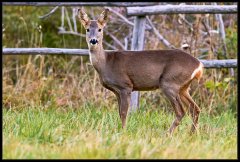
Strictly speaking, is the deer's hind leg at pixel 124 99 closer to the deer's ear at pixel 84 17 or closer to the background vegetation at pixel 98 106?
the background vegetation at pixel 98 106

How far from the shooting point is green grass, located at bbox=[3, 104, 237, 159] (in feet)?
17.1

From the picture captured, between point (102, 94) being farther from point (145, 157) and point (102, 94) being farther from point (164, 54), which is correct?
point (145, 157)

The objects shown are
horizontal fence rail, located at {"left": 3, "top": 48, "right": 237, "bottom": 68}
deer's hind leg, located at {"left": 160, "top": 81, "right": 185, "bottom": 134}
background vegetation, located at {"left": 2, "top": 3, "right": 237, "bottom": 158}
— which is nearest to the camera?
background vegetation, located at {"left": 2, "top": 3, "right": 237, "bottom": 158}

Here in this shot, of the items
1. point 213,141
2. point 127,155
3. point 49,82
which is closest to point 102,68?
point 213,141

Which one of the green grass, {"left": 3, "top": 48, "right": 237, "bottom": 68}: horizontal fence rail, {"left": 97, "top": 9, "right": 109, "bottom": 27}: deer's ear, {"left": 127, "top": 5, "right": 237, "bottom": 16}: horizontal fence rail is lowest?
the green grass

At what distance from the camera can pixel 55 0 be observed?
30.5 feet

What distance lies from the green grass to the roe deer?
9.2 inches

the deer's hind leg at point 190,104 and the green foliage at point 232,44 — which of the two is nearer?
the deer's hind leg at point 190,104

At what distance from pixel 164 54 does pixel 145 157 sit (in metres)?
2.28

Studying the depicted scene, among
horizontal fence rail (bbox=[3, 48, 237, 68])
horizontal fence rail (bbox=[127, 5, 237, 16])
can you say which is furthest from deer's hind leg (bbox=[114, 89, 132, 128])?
horizontal fence rail (bbox=[127, 5, 237, 16])

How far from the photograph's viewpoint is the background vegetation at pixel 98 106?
17.7 ft

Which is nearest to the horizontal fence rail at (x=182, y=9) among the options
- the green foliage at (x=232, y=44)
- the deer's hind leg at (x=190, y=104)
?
the green foliage at (x=232, y=44)

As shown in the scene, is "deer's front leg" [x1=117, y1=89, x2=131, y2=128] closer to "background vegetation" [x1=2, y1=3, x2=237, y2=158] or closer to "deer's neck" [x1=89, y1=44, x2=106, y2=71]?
"background vegetation" [x1=2, y1=3, x2=237, y2=158]

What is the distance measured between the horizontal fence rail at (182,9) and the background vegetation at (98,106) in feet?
3.48
